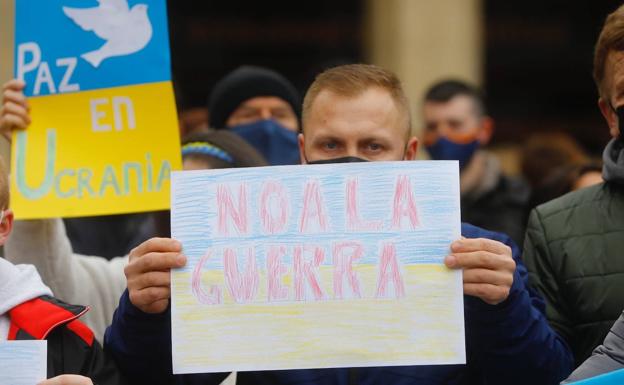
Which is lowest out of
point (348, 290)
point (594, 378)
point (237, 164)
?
point (594, 378)

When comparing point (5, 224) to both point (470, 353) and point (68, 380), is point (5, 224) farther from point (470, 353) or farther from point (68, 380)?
point (470, 353)

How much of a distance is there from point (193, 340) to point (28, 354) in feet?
1.24

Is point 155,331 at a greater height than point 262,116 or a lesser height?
lesser

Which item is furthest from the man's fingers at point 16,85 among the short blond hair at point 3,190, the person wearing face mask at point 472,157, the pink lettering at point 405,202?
the person wearing face mask at point 472,157

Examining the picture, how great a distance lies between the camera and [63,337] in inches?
125

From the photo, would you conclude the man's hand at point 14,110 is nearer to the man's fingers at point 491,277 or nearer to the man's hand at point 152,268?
the man's hand at point 152,268

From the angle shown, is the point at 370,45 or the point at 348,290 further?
the point at 370,45

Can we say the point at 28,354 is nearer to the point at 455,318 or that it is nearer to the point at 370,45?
the point at 455,318

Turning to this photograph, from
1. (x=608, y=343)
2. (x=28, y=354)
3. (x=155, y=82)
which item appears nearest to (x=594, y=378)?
(x=608, y=343)

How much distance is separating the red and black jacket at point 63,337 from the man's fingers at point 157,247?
8.9 inches

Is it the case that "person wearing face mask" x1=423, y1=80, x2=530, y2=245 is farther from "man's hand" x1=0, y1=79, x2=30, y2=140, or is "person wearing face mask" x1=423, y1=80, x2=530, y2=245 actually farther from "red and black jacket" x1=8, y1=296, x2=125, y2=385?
"red and black jacket" x1=8, y1=296, x2=125, y2=385

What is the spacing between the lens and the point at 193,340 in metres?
3.07

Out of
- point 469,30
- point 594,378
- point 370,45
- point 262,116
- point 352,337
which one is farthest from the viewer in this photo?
point 370,45

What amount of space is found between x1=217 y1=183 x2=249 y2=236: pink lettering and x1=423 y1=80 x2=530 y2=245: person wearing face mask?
2.70 meters
